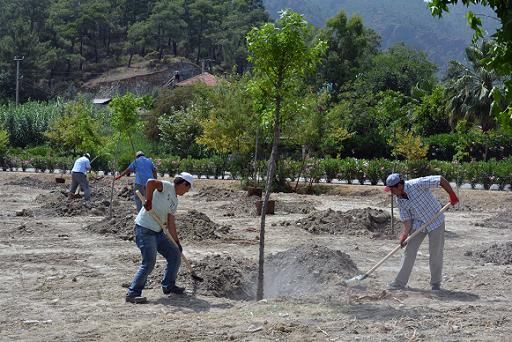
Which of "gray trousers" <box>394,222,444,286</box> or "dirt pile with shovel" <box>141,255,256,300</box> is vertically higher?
"gray trousers" <box>394,222,444,286</box>

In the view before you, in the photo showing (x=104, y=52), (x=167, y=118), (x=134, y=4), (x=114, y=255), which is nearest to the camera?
(x=114, y=255)

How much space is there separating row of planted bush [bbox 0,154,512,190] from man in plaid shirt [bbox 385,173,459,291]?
1647 centimetres

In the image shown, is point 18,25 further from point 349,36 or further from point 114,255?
point 114,255

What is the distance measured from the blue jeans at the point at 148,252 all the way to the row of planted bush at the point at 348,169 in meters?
18.0

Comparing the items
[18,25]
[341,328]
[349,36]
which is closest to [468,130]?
[349,36]

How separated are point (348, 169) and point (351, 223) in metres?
16.0

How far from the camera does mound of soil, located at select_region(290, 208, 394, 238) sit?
1540cm

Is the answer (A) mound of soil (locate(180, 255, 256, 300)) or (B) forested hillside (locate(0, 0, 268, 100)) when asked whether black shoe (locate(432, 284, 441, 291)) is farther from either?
(B) forested hillside (locate(0, 0, 268, 100))

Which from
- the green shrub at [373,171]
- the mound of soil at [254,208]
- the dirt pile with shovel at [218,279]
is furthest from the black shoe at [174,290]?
the green shrub at [373,171]

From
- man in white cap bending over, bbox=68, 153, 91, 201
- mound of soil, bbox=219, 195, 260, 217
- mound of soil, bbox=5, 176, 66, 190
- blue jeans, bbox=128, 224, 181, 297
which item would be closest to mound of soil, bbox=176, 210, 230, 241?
mound of soil, bbox=219, 195, 260, 217

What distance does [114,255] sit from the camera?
1198 cm

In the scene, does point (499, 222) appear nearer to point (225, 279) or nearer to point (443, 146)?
point (225, 279)

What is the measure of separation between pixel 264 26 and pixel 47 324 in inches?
161

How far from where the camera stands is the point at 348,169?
31.6m
